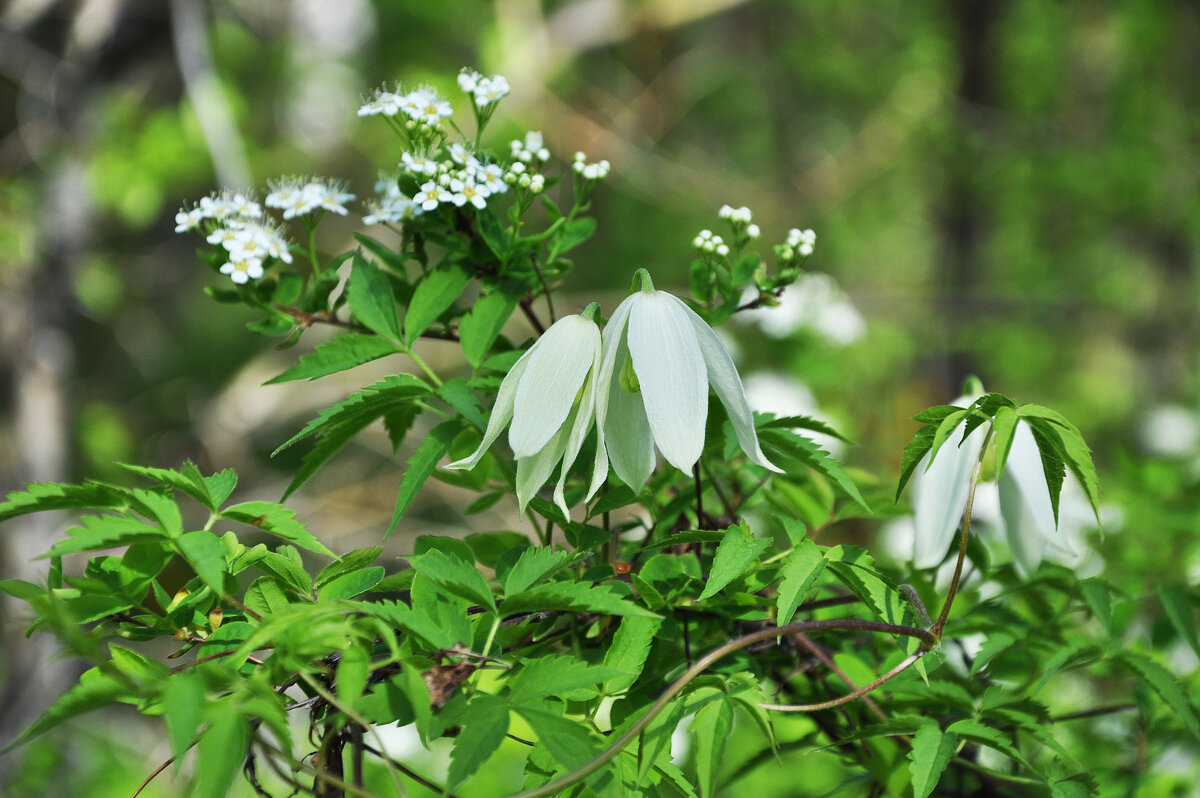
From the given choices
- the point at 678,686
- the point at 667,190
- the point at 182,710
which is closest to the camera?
the point at 182,710

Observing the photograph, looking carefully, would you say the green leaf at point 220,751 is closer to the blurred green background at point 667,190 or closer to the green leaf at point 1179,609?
the green leaf at point 1179,609

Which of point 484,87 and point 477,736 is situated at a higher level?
point 484,87

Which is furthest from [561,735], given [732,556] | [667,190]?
[667,190]

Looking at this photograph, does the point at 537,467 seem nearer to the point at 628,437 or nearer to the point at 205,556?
the point at 628,437

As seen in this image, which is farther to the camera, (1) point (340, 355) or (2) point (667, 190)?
(2) point (667, 190)

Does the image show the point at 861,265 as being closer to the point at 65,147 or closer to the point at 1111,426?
the point at 1111,426

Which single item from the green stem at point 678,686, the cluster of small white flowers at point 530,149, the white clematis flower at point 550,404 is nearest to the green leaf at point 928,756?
the green stem at point 678,686

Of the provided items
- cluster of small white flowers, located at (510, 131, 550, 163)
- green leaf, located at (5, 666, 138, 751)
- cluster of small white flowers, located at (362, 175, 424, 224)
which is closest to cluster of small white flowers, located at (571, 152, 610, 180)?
cluster of small white flowers, located at (510, 131, 550, 163)

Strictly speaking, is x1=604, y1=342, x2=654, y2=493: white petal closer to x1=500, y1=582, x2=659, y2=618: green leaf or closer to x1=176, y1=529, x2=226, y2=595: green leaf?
x1=500, y1=582, x2=659, y2=618: green leaf
